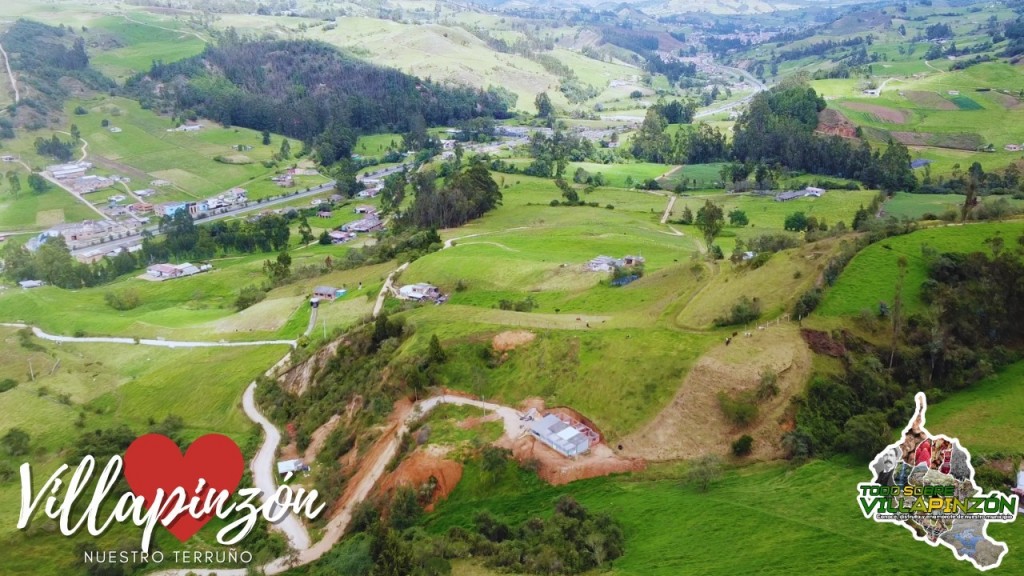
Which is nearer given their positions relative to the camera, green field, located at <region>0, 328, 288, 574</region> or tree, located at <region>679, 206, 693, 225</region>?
green field, located at <region>0, 328, 288, 574</region>

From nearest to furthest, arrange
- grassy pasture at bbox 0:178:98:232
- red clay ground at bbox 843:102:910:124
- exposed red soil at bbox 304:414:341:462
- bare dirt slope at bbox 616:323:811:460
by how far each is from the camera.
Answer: bare dirt slope at bbox 616:323:811:460 → exposed red soil at bbox 304:414:341:462 → grassy pasture at bbox 0:178:98:232 → red clay ground at bbox 843:102:910:124

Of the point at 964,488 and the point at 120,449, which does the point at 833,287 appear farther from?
the point at 120,449

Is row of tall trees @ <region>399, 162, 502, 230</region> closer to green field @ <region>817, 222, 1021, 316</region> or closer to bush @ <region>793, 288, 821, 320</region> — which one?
green field @ <region>817, 222, 1021, 316</region>

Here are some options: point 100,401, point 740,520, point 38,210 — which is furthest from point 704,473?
point 38,210

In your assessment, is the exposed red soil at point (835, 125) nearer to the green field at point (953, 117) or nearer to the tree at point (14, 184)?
the green field at point (953, 117)

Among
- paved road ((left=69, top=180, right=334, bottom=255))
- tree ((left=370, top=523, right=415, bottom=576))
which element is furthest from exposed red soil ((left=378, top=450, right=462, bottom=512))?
paved road ((left=69, top=180, right=334, bottom=255))

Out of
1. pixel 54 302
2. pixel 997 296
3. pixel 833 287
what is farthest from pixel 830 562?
pixel 54 302
